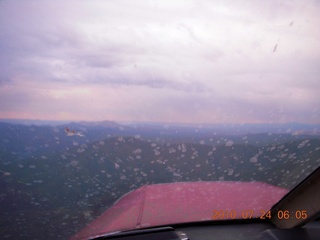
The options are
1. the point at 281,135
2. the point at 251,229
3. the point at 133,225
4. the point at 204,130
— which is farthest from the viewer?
the point at 204,130

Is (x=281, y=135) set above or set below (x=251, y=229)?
above

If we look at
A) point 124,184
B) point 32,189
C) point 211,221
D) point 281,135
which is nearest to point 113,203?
point 124,184

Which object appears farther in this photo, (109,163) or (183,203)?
(109,163)

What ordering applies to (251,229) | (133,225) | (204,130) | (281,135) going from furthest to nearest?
(204,130) → (281,135) → (251,229) → (133,225)

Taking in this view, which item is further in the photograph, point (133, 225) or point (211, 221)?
point (211, 221)

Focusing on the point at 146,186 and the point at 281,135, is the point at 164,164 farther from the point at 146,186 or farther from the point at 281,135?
the point at 281,135

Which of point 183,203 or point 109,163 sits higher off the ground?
point 109,163

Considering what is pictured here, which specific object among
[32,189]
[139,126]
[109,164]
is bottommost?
[32,189]
